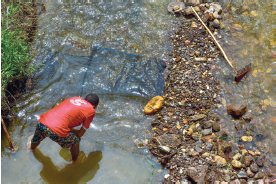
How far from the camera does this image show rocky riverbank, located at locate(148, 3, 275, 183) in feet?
10.3

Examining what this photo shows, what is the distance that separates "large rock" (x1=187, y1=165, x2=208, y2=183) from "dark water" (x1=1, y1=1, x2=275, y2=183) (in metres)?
0.52

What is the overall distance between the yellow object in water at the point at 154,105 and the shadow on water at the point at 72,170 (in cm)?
113

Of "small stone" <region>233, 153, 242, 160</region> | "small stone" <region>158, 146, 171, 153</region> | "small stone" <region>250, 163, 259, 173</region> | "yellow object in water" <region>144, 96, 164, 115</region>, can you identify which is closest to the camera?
"small stone" <region>250, 163, 259, 173</region>

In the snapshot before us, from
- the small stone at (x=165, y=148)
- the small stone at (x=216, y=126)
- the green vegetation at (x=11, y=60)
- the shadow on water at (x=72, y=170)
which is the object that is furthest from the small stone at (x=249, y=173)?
the green vegetation at (x=11, y=60)

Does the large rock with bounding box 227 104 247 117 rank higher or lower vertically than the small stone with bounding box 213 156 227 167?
higher

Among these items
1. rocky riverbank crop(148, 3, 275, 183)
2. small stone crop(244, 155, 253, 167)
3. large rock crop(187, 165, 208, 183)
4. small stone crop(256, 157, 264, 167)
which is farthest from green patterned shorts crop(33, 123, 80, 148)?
small stone crop(256, 157, 264, 167)

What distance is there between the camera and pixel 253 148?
3.38m

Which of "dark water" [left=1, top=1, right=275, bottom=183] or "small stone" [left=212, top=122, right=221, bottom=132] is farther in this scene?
"small stone" [left=212, top=122, right=221, bottom=132]

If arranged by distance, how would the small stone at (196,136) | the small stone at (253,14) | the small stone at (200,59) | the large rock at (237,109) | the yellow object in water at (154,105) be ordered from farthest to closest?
1. the small stone at (253,14)
2. the small stone at (200,59)
3. the yellow object in water at (154,105)
4. the large rock at (237,109)
5. the small stone at (196,136)

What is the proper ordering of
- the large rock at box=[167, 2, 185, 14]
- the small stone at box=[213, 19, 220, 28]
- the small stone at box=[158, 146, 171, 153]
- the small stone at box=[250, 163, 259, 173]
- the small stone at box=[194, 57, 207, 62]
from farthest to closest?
the large rock at box=[167, 2, 185, 14]
the small stone at box=[213, 19, 220, 28]
the small stone at box=[194, 57, 207, 62]
the small stone at box=[158, 146, 171, 153]
the small stone at box=[250, 163, 259, 173]

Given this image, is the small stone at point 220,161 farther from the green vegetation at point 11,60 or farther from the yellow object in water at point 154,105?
the green vegetation at point 11,60

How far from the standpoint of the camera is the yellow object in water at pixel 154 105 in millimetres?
3848

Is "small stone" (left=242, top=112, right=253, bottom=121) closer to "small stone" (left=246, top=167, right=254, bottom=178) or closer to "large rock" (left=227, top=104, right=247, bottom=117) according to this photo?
"large rock" (left=227, top=104, right=247, bottom=117)

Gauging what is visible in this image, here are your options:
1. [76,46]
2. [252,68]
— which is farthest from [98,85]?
[252,68]
